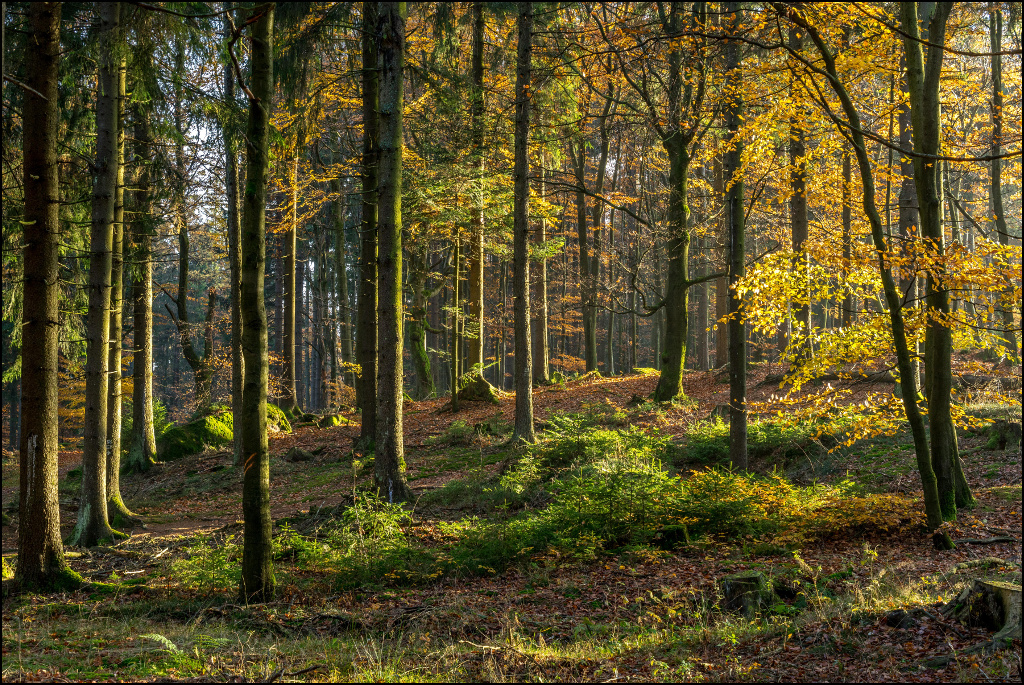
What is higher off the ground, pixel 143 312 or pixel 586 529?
pixel 143 312

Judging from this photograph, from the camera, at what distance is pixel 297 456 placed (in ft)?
50.0

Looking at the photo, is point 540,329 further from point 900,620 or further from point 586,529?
point 900,620

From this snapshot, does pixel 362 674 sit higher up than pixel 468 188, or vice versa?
pixel 468 188

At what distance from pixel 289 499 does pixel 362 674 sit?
346 inches

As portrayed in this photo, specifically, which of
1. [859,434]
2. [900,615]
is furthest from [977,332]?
[900,615]

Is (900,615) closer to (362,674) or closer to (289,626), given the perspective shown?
(362,674)

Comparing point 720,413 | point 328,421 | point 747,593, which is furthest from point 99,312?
point 720,413

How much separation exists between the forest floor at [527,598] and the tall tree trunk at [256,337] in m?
0.47

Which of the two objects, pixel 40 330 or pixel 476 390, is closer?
pixel 40 330

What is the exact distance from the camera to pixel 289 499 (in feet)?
39.4

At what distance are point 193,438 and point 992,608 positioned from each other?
701 inches

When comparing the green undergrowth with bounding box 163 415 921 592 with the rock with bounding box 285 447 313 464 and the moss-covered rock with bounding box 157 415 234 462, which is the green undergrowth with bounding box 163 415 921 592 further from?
the moss-covered rock with bounding box 157 415 234 462

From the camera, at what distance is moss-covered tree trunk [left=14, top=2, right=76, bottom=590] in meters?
7.03

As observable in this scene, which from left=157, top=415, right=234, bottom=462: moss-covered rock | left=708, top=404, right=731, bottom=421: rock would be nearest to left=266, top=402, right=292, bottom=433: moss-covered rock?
left=157, top=415, right=234, bottom=462: moss-covered rock
